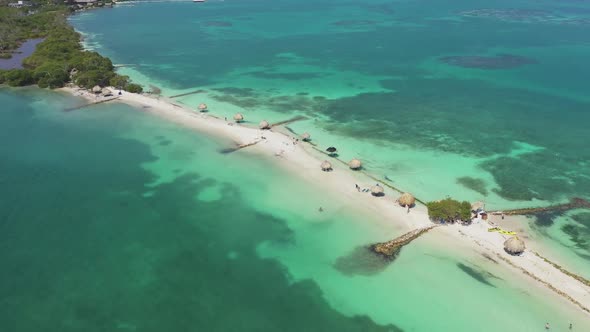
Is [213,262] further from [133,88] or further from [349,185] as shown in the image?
[133,88]

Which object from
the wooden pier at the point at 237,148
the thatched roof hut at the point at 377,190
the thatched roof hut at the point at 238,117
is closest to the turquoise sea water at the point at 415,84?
the thatched roof hut at the point at 238,117

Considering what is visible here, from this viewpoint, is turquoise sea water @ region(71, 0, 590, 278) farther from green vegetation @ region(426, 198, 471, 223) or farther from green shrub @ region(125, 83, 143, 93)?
green shrub @ region(125, 83, 143, 93)

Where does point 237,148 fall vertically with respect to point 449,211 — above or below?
below

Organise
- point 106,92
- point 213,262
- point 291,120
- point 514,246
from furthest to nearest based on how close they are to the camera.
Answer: point 106,92 → point 291,120 → point 213,262 → point 514,246

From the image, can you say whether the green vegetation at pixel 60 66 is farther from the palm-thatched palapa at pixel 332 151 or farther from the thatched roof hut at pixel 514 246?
the thatched roof hut at pixel 514 246

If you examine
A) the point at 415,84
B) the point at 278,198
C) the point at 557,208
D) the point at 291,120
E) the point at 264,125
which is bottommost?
the point at 278,198

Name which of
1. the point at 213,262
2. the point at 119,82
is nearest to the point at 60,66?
the point at 119,82
